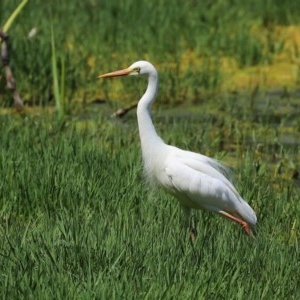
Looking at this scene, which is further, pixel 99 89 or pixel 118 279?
pixel 99 89

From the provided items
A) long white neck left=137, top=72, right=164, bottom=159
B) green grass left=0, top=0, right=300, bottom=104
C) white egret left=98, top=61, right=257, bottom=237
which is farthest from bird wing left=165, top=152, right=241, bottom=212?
green grass left=0, top=0, right=300, bottom=104

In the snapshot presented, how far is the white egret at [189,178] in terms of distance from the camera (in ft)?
21.2

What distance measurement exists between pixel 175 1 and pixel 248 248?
7605 mm

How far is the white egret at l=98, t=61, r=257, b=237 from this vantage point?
6.47 m

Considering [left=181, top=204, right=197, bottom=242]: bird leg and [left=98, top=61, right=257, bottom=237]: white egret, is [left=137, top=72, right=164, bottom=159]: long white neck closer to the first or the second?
[left=98, top=61, right=257, bottom=237]: white egret

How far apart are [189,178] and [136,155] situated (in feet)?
5.16

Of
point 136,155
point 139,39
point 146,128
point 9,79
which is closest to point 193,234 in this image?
point 146,128

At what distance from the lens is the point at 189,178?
21.2 feet

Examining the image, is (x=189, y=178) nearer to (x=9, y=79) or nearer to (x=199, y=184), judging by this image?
(x=199, y=184)

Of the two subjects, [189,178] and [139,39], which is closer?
[189,178]

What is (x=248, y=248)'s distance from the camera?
5.89m

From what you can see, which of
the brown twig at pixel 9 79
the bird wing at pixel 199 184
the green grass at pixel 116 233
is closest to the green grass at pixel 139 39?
the brown twig at pixel 9 79

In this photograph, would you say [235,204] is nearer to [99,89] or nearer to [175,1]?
[99,89]

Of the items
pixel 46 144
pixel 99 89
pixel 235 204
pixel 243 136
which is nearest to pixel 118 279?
pixel 235 204
